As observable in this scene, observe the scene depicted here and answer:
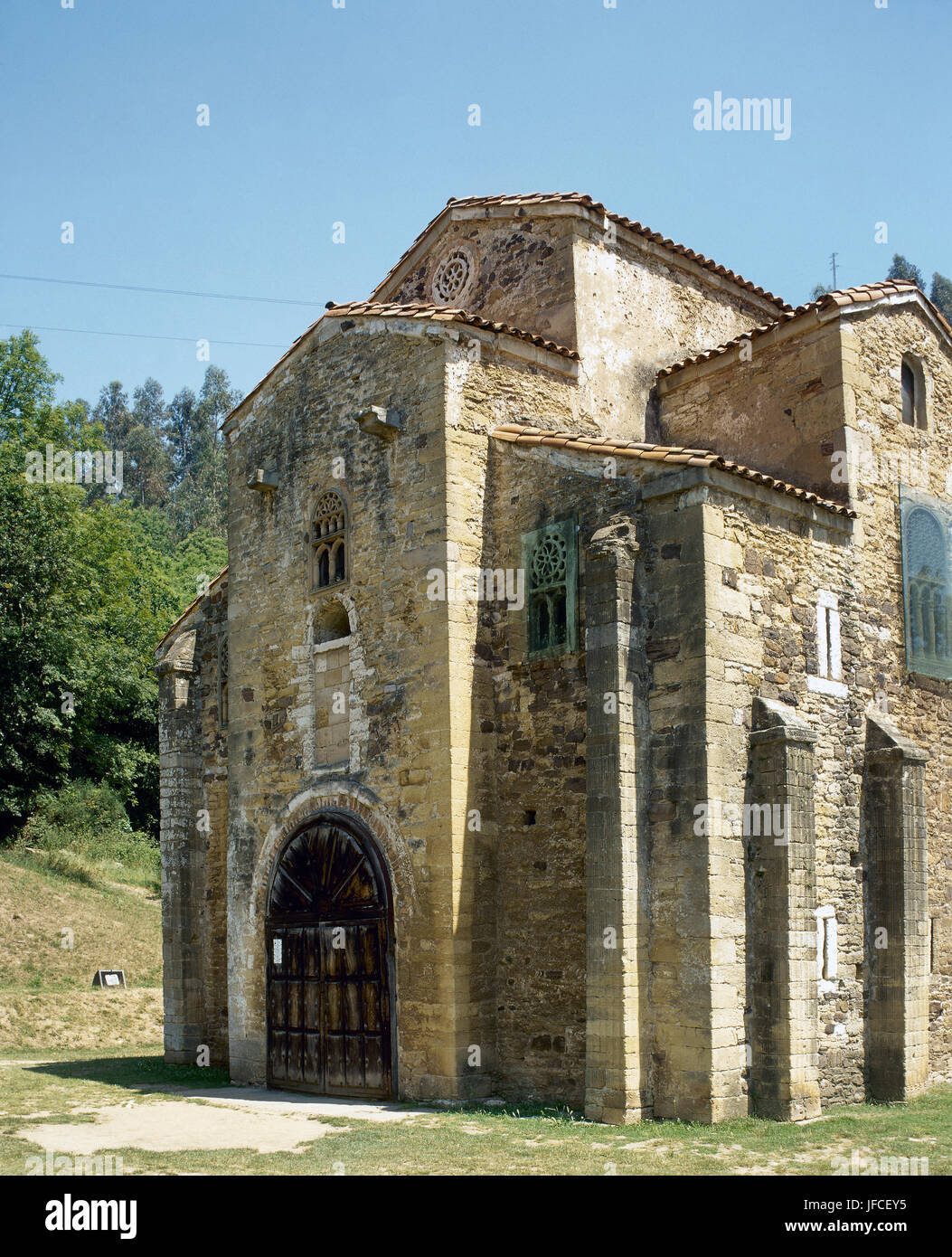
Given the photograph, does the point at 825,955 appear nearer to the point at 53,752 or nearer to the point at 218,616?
the point at 218,616

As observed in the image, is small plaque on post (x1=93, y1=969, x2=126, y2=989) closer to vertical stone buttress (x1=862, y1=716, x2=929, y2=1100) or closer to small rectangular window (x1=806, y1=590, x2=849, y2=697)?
vertical stone buttress (x1=862, y1=716, x2=929, y2=1100)

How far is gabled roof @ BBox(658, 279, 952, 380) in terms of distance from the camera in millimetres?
14477

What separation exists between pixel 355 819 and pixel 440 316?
5814mm

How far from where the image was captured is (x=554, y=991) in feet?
40.2

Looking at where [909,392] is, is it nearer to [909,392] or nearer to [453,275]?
[909,392]

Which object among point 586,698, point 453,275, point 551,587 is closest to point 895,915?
point 586,698

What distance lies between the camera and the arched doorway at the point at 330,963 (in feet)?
43.2

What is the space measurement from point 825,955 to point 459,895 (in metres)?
3.90

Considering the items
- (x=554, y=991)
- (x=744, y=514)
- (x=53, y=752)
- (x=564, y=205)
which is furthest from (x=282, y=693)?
(x=53, y=752)

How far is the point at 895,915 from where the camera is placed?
43.5 feet

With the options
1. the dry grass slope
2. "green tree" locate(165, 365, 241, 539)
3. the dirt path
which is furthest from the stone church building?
"green tree" locate(165, 365, 241, 539)

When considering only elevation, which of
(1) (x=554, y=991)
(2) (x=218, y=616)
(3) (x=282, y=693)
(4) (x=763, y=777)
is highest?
(2) (x=218, y=616)

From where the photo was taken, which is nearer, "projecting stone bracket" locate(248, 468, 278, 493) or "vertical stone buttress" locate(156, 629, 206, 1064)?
"projecting stone bracket" locate(248, 468, 278, 493)

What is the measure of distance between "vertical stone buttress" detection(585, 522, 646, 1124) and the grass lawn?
618 millimetres
